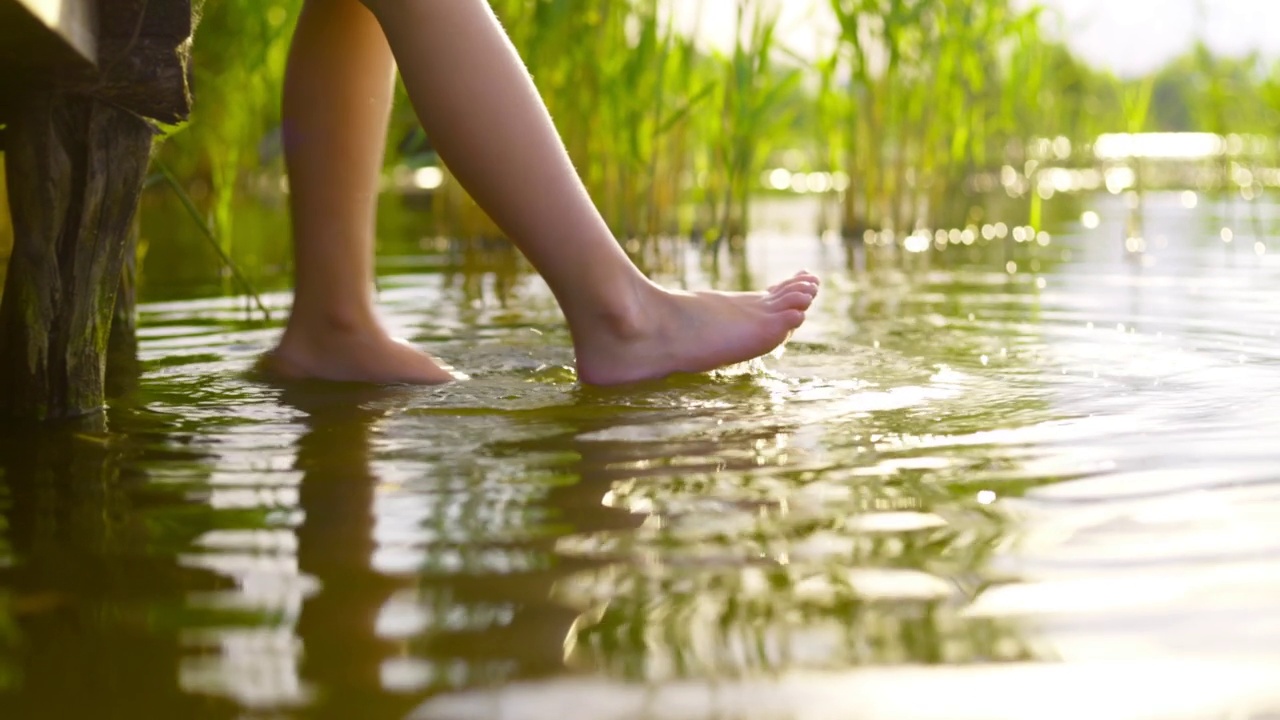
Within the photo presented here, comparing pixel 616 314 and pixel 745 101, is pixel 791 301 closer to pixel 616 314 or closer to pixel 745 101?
pixel 616 314

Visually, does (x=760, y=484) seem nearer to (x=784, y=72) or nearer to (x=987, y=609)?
(x=987, y=609)

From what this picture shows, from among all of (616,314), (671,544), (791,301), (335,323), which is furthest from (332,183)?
(671,544)

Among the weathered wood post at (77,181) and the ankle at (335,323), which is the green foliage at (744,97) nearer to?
the ankle at (335,323)

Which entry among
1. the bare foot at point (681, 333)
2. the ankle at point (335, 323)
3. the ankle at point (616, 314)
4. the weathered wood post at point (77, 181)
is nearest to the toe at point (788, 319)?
the bare foot at point (681, 333)

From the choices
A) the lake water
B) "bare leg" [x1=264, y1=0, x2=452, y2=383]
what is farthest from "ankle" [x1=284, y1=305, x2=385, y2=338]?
the lake water

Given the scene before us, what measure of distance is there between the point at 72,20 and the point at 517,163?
47cm

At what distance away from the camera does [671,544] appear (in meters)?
1.00

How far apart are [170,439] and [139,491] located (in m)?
0.22

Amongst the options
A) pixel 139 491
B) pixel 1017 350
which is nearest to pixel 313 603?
pixel 139 491

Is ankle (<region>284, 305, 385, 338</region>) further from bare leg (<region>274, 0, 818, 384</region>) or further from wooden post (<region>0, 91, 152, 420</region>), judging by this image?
wooden post (<region>0, 91, 152, 420</region>)

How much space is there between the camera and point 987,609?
0.86 meters

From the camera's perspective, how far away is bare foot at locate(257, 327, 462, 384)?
5.85ft

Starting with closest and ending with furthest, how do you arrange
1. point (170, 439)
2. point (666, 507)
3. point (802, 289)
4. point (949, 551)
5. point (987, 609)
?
point (987, 609), point (949, 551), point (666, 507), point (170, 439), point (802, 289)

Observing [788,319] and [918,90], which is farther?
[918,90]
